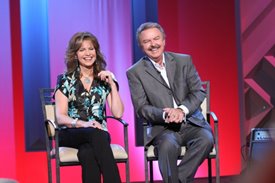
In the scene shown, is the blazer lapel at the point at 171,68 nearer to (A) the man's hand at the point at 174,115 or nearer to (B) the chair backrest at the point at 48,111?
(A) the man's hand at the point at 174,115

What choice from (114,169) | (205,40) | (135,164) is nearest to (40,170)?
(135,164)

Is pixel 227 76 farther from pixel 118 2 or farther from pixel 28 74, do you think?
pixel 28 74

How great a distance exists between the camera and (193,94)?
119 inches

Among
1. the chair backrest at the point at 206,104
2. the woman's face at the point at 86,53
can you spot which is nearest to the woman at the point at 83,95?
the woman's face at the point at 86,53

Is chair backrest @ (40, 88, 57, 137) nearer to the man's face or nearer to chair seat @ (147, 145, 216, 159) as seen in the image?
chair seat @ (147, 145, 216, 159)

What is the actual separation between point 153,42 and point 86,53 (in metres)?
0.46

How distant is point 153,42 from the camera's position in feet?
9.93

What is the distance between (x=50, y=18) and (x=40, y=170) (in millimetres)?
1343

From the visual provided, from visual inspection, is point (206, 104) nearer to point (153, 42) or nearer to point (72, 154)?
point (153, 42)

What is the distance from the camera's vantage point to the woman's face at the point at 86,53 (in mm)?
3000

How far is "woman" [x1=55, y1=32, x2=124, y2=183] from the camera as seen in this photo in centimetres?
281

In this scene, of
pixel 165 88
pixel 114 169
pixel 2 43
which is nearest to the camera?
pixel 114 169

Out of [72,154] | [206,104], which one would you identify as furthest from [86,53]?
[206,104]

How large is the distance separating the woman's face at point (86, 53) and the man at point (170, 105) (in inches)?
11.3
